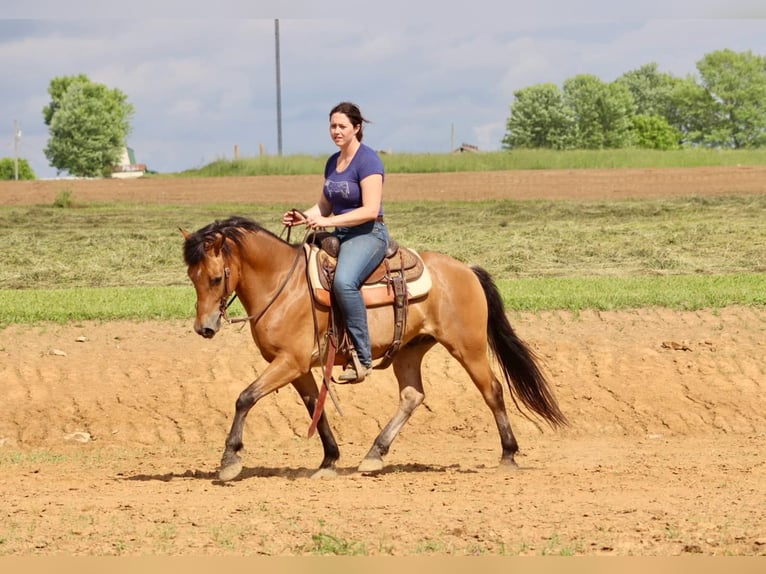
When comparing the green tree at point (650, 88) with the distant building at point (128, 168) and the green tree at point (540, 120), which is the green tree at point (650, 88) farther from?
the distant building at point (128, 168)

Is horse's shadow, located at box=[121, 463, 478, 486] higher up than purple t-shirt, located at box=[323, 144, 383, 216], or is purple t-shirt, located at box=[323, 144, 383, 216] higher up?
purple t-shirt, located at box=[323, 144, 383, 216]

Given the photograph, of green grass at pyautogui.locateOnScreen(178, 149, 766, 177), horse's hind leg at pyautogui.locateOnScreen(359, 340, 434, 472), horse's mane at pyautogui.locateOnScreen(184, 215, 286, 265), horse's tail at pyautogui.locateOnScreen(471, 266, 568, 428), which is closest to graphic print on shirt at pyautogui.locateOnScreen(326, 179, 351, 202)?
horse's mane at pyautogui.locateOnScreen(184, 215, 286, 265)

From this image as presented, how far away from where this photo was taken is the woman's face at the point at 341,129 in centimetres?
981

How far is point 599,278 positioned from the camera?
2080 cm

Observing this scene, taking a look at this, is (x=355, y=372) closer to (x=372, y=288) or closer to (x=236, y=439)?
(x=372, y=288)

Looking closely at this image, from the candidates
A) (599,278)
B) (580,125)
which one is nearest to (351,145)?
(599,278)

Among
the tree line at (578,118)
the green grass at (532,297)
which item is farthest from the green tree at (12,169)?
the green grass at (532,297)

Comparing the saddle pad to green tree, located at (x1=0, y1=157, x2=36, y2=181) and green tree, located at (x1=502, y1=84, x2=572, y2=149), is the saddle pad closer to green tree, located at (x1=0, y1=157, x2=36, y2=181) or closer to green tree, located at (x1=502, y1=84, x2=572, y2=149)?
green tree, located at (x1=502, y1=84, x2=572, y2=149)

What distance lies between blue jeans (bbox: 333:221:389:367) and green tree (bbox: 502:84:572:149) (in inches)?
3340

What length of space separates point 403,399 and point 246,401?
176 cm

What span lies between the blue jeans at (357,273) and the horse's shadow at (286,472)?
1243 millimetres

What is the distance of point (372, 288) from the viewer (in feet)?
34.2

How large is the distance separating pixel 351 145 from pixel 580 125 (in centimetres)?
8867

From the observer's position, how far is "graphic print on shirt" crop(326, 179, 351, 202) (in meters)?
9.91
